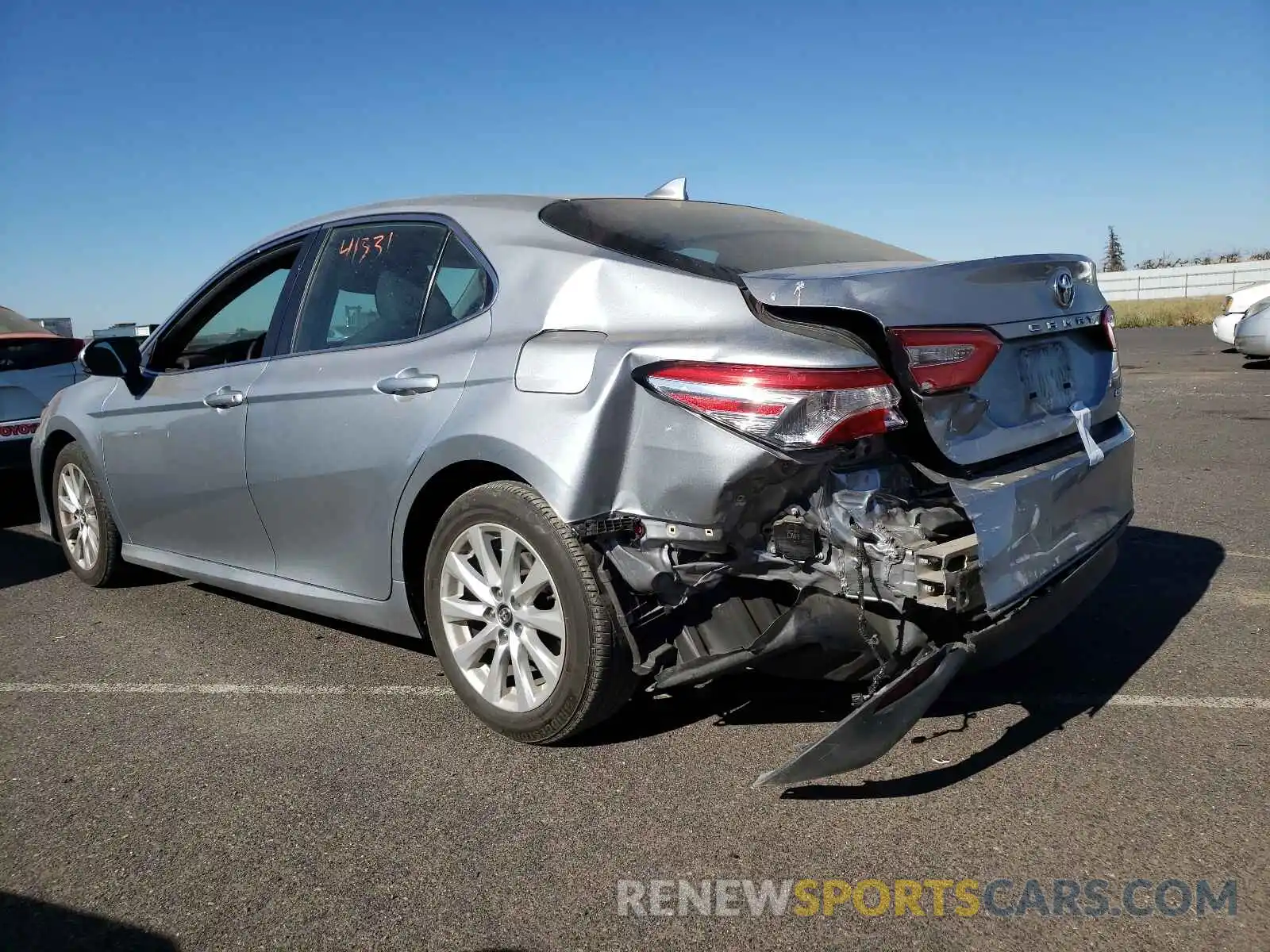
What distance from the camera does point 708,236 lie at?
143 inches

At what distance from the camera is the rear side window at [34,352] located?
7.59 m

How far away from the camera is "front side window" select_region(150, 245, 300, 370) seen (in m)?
4.56

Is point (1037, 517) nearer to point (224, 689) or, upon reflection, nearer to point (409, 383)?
point (409, 383)

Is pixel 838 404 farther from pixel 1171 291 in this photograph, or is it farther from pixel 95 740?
pixel 1171 291

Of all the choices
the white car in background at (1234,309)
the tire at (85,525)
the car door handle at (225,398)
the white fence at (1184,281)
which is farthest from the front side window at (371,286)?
the white fence at (1184,281)

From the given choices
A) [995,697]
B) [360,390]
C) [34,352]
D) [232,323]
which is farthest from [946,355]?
[34,352]

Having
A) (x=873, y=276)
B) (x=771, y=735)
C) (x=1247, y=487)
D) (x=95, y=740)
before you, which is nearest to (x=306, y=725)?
(x=95, y=740)

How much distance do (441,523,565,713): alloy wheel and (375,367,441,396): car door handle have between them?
20.3 inches

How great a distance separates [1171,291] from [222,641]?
5277 cm

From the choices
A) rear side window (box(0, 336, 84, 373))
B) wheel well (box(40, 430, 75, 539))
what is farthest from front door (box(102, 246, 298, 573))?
rear side window (box(0, 336, 84, 373))

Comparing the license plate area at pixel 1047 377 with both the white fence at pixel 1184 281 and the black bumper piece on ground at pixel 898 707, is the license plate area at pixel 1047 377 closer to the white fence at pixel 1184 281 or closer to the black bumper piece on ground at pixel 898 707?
the black bumper piece on ground at pixel 898 707

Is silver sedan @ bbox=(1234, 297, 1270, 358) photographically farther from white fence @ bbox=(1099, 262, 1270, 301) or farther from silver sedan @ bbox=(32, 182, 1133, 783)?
white fence @ bbox=(1099, 262, 1270, 301)

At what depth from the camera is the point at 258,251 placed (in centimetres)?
469

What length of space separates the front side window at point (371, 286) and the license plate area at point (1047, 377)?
194 centimetres
